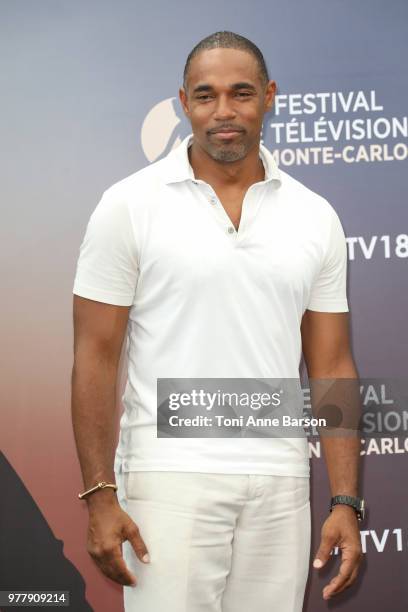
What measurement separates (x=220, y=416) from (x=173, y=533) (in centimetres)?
27

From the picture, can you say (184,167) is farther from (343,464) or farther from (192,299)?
(343,464)

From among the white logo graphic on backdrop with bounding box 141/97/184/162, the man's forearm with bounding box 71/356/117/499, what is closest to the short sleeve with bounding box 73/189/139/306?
the man's forearm with bounding box 71/356/117/499

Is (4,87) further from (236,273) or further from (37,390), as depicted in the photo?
(236,273)

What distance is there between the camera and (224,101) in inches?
77.2

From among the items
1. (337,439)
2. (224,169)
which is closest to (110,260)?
(224,169)

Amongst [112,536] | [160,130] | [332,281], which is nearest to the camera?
[112,536]

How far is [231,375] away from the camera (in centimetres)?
182

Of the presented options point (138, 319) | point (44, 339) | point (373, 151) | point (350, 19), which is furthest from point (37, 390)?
point (350, 19)

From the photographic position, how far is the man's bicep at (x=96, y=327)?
1.83 metres

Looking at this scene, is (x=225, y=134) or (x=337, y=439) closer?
(x=225, y=134)

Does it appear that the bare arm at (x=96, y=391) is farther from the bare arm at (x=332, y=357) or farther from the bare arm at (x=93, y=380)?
the bare arm at (x=332, y=357)

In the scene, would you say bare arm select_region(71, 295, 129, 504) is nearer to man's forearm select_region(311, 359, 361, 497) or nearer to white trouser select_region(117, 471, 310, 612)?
white trouser select_region(117, 471, 310, 612)

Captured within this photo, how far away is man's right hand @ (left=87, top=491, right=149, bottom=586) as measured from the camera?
1743 millimetres

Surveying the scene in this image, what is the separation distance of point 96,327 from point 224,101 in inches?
24.2
